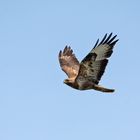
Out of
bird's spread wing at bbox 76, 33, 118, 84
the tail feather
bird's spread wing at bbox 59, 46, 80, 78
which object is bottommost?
the tail feather

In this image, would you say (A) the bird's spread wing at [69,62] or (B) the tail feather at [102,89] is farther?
(A) the bird's spread wing at [69,62]

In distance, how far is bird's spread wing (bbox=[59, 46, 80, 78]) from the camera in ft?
57.0

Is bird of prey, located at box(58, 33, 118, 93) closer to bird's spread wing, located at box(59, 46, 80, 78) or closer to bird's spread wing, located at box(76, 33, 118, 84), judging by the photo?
bird's spread wing, located at box(76, 33, 118, 84)

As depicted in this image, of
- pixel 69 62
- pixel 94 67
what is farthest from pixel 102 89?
pixel 69 62

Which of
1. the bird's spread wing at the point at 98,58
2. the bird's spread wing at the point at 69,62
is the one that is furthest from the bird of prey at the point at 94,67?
the bird's spread wing at the point at 69,62

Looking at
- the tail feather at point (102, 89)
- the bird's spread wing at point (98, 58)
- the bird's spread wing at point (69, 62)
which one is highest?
the bird's spread wing at point (69, 62)

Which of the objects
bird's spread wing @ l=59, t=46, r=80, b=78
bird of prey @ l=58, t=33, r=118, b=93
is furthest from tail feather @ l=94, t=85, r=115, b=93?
bird's spread wing @ l=59, t=46, r=80, b=78

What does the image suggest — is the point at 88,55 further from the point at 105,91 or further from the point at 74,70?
the point at 74,70

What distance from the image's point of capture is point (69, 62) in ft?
60.8

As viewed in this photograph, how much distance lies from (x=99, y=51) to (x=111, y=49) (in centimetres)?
32

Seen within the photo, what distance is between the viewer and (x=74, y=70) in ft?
58.0

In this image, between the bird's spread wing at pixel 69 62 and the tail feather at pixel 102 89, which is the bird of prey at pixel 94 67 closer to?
the tail feather at pixel 102 89

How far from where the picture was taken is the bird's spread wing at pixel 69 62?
1739 cm

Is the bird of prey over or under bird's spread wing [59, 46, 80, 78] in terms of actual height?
under
